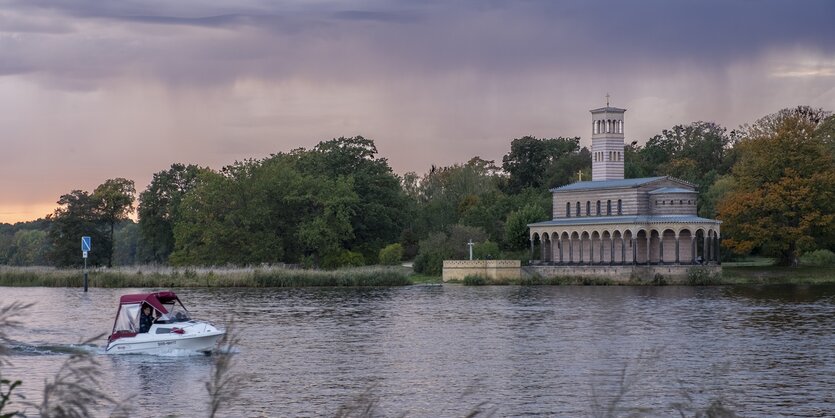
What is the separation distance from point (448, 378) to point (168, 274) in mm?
61553

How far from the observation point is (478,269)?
102 metres

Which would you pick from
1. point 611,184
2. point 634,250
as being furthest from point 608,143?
point 634,250

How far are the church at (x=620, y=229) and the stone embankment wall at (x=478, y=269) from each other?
3843 mm

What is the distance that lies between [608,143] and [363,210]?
84.7 feet

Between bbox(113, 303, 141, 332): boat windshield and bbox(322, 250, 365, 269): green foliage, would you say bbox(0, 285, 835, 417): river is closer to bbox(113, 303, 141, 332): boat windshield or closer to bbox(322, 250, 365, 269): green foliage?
bbox(113, 303, 141, 332): boat windshield

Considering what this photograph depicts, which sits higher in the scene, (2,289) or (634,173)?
(634,173)

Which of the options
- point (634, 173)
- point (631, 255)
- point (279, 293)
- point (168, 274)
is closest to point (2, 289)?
point (168, 274)

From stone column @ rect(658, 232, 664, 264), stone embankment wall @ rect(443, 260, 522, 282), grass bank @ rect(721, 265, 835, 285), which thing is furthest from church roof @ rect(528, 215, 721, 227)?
stone embankment wall @ rect(443, 260, 522, 282)

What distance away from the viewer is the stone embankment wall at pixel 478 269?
335 ft

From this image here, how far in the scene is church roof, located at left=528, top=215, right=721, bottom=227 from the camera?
338 ft

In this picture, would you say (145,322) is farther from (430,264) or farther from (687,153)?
(687,153)

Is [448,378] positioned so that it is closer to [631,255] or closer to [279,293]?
[279,293]

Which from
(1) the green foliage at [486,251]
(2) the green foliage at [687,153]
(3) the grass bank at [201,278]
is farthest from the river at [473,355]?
(2) the green foliage at [687,153]

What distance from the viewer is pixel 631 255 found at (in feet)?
351
